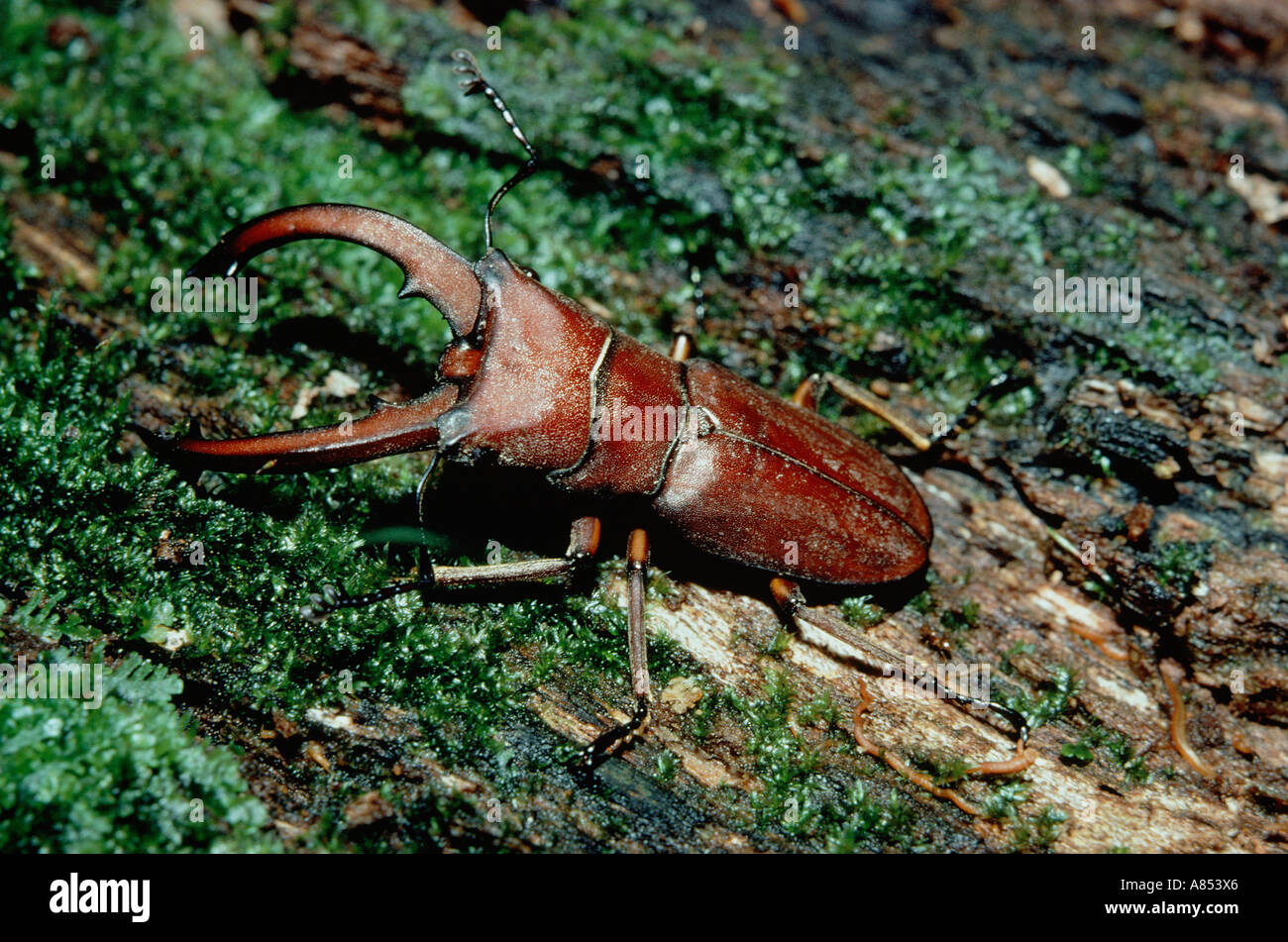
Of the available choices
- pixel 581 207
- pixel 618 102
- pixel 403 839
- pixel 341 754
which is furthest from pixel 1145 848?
pixel 618 102

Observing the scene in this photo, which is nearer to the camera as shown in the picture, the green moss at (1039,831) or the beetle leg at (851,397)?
the green moss at (1039,831)

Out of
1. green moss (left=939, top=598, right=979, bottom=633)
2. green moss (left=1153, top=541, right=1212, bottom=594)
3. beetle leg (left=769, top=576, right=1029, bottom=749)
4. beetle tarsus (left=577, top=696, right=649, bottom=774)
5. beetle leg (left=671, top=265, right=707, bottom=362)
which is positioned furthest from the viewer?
beetle leg (left=671, top=265, right=707, bottom=362)

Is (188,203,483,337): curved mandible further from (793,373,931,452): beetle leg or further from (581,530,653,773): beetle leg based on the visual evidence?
(793,373,931,452): beetle leg

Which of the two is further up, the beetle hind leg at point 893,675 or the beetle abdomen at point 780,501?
the beetle abdomen at point 780,501

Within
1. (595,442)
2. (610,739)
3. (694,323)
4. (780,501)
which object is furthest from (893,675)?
(694,323)

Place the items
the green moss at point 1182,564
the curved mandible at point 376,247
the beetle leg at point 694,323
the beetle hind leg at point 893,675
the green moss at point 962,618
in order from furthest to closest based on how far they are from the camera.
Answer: the beetle leg at point 694,323 → the green moss at point 962,618 → the green moss at point 1182,564 → the beetle hind leg at point 893,675 → the curved mandible at point 376,247

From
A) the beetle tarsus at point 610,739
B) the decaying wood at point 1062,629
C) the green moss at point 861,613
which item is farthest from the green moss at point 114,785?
the green moss at point 861,613

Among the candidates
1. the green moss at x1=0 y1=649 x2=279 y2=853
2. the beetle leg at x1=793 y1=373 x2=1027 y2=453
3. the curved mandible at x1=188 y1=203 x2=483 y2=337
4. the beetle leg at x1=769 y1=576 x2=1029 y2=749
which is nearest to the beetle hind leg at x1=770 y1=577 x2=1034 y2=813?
the beetle leg at x1=769 y1=576 x2=1029 y2=749

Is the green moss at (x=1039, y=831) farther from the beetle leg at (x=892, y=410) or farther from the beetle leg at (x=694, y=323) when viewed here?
the beetle leg at (x=694, y=323)
